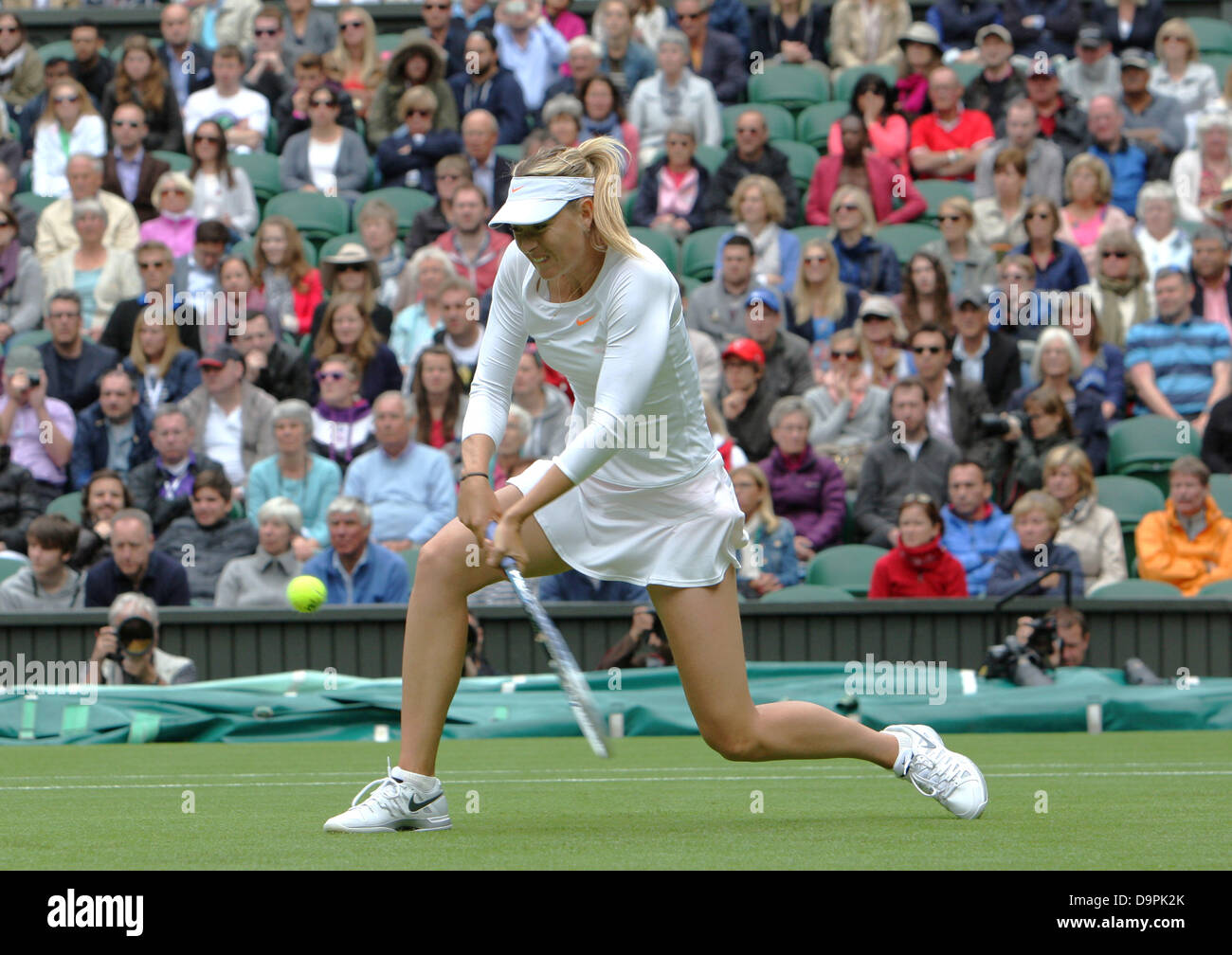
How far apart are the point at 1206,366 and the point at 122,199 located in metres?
7.72

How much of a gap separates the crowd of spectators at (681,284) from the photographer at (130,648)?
1.93 ft

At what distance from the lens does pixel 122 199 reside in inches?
555

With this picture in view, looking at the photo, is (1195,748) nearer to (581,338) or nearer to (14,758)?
(581,338)

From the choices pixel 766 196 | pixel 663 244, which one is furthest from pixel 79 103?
pixel 766 196

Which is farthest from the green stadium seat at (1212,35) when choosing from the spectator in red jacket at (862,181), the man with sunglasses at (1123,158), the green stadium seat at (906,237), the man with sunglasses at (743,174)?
the green stadium seat at (906,237)

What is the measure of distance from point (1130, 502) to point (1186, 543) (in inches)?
20.4

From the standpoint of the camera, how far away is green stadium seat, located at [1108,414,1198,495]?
38.8 ft

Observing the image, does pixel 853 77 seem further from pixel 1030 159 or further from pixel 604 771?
pixel 604 771

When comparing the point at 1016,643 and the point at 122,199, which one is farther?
the point at 122,199

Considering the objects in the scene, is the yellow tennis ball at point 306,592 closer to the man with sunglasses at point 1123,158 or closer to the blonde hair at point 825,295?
the blonde hair at point 825,295

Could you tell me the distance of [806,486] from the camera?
446 inches

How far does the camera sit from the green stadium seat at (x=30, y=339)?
13094 millimetres
